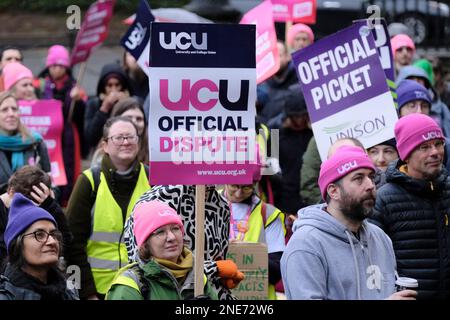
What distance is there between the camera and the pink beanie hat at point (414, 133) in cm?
806

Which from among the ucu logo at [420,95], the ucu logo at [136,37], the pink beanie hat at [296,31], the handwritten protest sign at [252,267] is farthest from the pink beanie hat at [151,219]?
the pink beanie hat at [296,31]

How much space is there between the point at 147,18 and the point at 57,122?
1309 millimetres

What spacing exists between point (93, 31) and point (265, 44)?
2.99 meters

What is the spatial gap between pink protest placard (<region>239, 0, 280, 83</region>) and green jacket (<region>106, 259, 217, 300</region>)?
3908 millimetres

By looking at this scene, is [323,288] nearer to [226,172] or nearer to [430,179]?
[226,172]

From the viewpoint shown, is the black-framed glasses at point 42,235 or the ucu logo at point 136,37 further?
the ucu logo at point 136,37

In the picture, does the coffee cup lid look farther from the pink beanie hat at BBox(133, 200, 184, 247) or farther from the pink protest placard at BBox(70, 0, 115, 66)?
the pink protest placard at BBox(70, 0, 115, 66)

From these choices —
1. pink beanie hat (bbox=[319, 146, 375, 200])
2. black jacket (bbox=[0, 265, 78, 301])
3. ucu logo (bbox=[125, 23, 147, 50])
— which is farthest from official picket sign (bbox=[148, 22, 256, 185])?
ucu logo (bbox=[125, 23, 147, 50])

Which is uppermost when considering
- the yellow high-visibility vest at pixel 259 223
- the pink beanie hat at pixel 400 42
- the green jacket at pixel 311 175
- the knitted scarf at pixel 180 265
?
the pink beanie hat at pixel 400 42

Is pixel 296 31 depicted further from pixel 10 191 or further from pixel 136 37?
pixel 10 191

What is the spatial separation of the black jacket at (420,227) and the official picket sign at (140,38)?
4292 millimetres

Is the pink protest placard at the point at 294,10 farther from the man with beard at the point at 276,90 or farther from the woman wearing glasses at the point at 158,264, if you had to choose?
the woman wearing glasses at the point at 158,264

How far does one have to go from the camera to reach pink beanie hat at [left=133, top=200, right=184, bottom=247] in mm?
6609

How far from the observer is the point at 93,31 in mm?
13055
